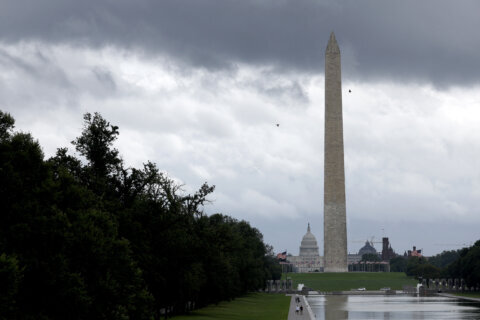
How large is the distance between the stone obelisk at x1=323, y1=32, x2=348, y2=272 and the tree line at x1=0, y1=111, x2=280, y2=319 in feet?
268

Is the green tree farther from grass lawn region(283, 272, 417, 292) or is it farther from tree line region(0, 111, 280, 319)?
grass lawn region(283, 272, 417, 292)

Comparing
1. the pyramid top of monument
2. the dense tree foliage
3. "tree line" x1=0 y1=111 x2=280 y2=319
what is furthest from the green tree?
the pyramid top of monument

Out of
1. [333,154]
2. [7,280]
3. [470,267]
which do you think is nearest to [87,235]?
[7,280]

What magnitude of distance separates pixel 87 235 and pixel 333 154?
9840 centimetres

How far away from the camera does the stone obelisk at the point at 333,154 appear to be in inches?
4988

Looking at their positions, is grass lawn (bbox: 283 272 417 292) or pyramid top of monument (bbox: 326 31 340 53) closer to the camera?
grass lawn (bbox: 283 272 417 292)

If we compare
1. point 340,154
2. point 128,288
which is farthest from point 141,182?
point 340,154

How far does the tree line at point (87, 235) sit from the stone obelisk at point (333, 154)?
268ft

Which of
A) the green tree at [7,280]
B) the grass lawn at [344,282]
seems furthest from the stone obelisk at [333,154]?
the green tree at [7,280]

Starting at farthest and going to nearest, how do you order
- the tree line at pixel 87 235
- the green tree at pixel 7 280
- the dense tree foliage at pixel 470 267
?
the dense tree foliage at pixel 470 267, the tree line at pixel 87 235, the green tree at pixel 7 280

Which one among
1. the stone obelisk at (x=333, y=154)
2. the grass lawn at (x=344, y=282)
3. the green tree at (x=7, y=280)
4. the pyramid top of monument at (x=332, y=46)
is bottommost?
the green tree at (x=7, y=280)

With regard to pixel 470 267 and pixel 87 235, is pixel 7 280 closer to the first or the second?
pixel 87 235

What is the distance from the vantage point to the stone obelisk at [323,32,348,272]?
127 m

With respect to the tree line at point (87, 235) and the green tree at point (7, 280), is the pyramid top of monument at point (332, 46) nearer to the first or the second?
the tree line at point (87, 235)
